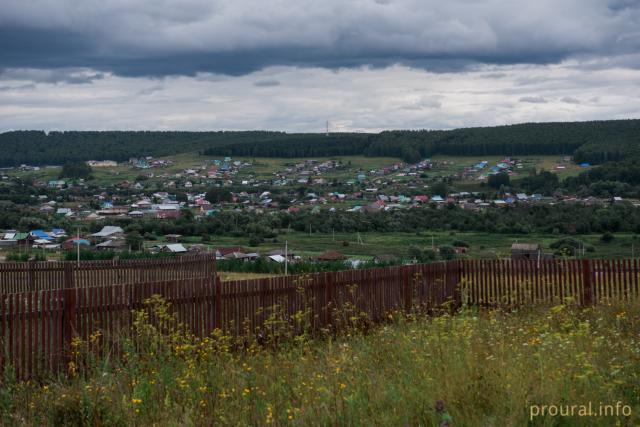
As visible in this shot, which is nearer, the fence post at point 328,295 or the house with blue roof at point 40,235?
the fence post at point 328,295

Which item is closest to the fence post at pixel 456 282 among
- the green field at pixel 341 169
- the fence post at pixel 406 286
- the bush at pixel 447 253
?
the fence post at pixel 406 286

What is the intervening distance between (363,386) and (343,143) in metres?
147

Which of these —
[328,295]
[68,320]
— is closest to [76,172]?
[328,295]

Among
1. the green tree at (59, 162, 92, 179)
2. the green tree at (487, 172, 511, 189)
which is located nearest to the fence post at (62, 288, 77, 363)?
the green tree at (487, 172, 511, 189)

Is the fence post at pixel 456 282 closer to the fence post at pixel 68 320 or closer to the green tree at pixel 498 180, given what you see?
the fence post at pixel 68 320

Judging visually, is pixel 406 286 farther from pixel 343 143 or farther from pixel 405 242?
pixel 343 143

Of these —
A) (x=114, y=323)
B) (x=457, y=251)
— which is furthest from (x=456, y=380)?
(x=457, y=251)

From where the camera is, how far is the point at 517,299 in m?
14.1

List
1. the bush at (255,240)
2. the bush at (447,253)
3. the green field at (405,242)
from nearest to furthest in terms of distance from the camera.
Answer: the bush at (447,253) < the green field at (405,242) < the bush at (255,240)

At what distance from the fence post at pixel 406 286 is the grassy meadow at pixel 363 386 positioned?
431cm

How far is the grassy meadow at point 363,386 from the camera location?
6020 mm

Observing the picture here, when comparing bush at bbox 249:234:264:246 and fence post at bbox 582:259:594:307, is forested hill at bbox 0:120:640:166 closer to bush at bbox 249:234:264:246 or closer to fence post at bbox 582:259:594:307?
bush at bbox 249:234:264:246

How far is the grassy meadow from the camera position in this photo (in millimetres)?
6020

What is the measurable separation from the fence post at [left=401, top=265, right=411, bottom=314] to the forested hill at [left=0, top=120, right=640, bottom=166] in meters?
95.0
